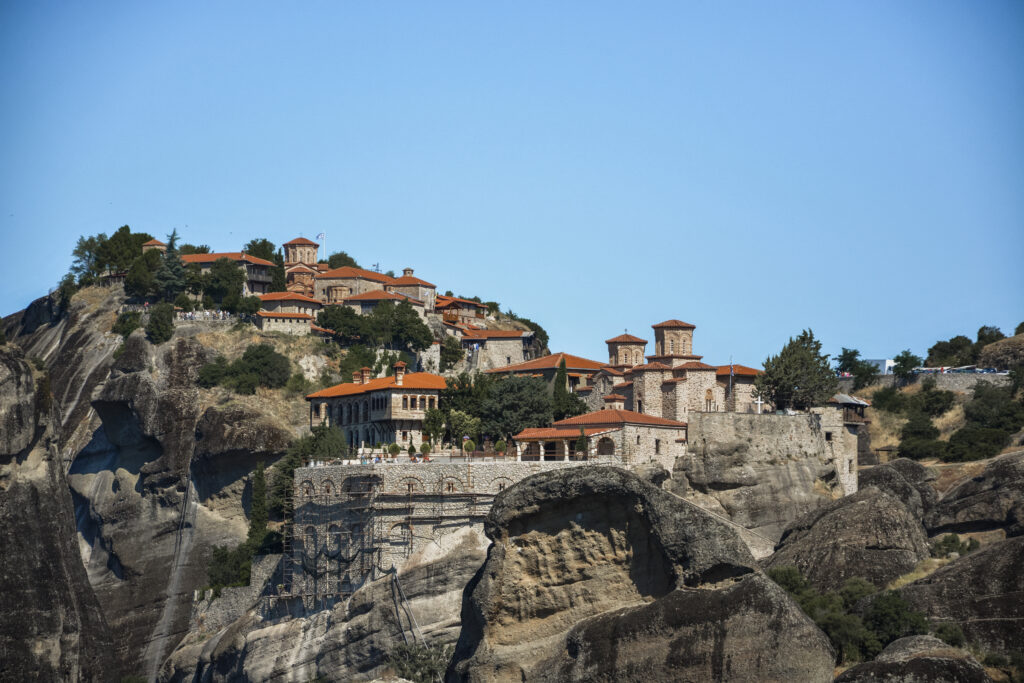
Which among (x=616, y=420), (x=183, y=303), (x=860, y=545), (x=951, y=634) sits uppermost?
(x=183, y=303)

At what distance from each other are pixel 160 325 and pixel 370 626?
35060mm

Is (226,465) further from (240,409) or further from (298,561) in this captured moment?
(298,561)

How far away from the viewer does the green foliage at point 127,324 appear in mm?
95250

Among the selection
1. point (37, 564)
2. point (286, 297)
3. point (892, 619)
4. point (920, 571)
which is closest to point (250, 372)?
point (286, 297)

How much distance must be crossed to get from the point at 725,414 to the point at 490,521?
1545 inches

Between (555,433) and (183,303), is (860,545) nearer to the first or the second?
(555,433)

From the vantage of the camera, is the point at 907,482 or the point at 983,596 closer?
the point at 983,596

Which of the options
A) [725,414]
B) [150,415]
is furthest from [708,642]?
[150,415]

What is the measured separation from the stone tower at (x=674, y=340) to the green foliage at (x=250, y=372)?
72.2 ft

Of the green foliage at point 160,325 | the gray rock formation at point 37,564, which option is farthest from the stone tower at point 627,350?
the gray rock formation at point 37,564

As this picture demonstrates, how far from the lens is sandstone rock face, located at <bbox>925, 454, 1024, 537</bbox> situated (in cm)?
5619

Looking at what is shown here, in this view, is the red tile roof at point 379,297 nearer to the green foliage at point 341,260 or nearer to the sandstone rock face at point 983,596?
the green foliage at point 341,260

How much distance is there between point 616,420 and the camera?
67.6m

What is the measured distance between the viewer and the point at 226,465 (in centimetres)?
8269
